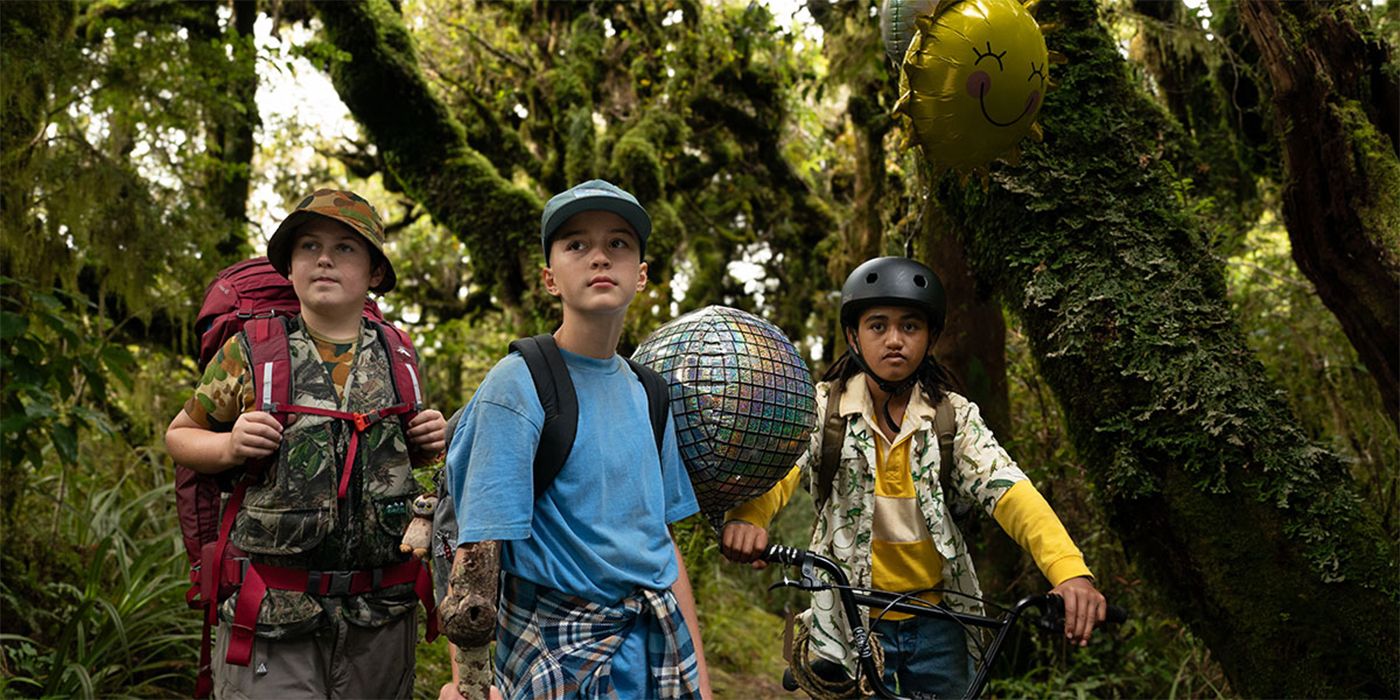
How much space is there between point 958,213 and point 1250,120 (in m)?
3.81

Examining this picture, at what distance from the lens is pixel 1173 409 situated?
404 centimetres

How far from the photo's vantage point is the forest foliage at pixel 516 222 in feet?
16.2

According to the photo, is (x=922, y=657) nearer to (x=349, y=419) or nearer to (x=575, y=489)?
(x=575, y=489)

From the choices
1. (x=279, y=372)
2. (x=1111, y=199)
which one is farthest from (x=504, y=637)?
(x=1111, y=199)

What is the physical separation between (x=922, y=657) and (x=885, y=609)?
58 cm

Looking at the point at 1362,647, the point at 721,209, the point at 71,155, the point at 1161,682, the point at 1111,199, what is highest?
the point at 721,209

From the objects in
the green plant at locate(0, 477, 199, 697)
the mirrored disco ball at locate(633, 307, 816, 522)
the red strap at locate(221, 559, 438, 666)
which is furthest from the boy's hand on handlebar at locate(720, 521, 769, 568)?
the green plant at locate(0, 477, 199, 697)

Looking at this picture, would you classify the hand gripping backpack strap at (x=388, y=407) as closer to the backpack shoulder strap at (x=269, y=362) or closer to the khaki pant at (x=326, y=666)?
the backpack shoulder strap at (x=269, y=362)

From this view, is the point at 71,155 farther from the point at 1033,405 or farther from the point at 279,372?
the point at 1033,405

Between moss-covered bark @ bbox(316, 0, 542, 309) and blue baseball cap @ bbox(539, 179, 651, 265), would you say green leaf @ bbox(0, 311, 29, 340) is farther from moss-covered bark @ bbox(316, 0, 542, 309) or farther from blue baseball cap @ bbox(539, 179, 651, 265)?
moss-covered bark @ bbox(316, 0, 542, 309)

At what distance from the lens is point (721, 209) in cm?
1153

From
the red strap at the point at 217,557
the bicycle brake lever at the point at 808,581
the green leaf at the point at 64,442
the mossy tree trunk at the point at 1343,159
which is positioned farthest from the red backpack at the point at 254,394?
the mossy tree trunk at the point at 1343,159

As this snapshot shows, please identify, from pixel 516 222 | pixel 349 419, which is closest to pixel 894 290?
pixel 349 419

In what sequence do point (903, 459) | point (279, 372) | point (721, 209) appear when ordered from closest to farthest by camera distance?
point (279, 372), point (903, 459), point (721, 209)
